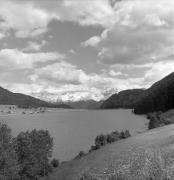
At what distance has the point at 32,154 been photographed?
2645 inches

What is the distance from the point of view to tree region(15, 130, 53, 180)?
65500 mm

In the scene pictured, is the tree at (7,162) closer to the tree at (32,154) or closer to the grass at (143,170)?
the tree at (32,154)

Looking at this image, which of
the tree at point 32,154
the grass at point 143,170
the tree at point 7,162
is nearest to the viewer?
the grass at point 143,170

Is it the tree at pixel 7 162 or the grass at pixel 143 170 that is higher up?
the grass at pixel 143 170

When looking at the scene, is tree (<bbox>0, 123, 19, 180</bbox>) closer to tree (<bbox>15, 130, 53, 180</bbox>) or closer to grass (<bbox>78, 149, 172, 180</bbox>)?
tree (<bbox>15, 130, 53, 180</bbox>)

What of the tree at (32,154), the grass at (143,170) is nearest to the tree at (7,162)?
the tree at (32,154)

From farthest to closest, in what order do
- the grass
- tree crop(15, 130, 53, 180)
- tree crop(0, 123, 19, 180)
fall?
tree crop(15, 130, 53, 180), tree crop(0, 123, 19, 180), the grass

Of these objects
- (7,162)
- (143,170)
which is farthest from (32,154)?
(143,170)

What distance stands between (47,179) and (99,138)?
3805 cm

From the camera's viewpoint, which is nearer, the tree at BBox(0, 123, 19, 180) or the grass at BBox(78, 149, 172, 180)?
the grass at BBox(78, 149, 172, 180)

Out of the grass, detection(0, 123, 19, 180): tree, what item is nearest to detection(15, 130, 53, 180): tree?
detection(0, 123, 19, 180): tree

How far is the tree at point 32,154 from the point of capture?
215ft

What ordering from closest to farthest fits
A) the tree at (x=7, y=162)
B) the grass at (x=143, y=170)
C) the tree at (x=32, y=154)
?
the grass at (x=143, y=170)
the tree at (x=7, y=162)
the tree at (x=32, y=154)

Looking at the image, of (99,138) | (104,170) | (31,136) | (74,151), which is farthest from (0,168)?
(74,151)
